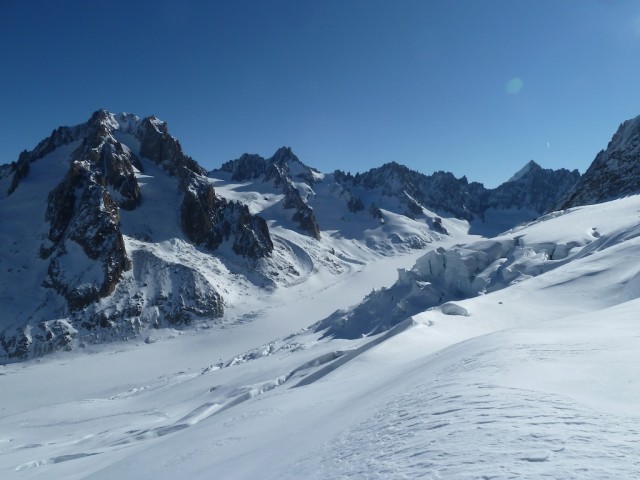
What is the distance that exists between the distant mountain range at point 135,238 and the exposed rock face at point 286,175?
2.01 ft

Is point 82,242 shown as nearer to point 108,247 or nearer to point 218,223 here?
point 108,247

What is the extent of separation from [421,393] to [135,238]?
188 ft

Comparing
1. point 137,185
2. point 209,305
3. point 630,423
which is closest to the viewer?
point 630,423

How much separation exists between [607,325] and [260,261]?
192 feet

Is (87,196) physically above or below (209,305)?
above

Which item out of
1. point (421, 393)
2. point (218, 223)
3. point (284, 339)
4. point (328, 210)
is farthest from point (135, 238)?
point (328, 210)

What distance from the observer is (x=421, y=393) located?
736 cm

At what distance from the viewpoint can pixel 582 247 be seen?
27.0 meters

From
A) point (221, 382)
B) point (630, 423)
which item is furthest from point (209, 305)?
point (630, 423)

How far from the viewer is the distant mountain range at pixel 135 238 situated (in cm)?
4656

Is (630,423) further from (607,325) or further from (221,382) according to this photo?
(221,382)

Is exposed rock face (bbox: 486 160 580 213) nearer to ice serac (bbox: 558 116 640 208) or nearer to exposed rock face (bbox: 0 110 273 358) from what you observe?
ice serac (bbox: 558 116 640 208)

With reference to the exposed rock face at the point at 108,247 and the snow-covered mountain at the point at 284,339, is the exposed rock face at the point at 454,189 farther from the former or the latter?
the exposed rock face at the point at 108,247

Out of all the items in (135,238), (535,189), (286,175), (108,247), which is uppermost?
(286,175)
